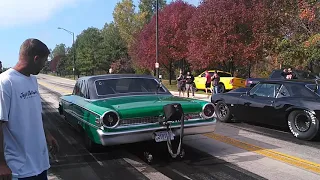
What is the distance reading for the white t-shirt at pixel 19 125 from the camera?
2.62 m

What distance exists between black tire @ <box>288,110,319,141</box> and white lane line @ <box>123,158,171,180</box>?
12.4 feet

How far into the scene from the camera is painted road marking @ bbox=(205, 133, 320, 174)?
18.0ft

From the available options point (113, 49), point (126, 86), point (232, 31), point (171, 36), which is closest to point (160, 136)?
point (126, 86)

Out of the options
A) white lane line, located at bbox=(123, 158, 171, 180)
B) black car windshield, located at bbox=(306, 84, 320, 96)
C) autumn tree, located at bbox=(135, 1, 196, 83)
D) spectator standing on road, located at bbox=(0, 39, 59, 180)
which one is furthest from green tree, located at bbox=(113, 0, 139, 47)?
spectator standing on road, located at bbox=(0, 39, 59, 180)

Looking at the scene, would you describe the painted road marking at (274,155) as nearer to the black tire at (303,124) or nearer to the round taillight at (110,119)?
the black tire at (303,124)

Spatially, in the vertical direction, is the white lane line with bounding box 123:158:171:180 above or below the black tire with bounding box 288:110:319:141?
below

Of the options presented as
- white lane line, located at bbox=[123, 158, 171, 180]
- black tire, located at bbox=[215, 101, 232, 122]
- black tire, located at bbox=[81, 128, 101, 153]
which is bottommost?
white lane line, located at bbox=[123, 158, 171, 180]

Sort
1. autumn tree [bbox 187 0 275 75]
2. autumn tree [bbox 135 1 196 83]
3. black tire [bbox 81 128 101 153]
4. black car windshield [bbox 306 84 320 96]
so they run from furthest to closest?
autumn tree [bbox 135 1 196 83], autumn tree [bbox 187 0 275 75], black car windshield [bbox 306 84 320 96], black tire [bbox 81 128 101 153]

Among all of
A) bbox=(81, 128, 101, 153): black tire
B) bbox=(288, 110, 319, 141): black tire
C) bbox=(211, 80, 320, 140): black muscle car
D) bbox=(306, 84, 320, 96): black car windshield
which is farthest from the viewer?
bbox=(306, 84, 320, 96): black car windshield

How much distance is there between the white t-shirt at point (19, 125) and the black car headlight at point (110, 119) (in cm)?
261

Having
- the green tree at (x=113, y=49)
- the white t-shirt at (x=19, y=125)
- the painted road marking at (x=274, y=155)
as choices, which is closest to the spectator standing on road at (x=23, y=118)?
the white t-shirt at (x=19, y=125)

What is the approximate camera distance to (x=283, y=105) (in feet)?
25.9

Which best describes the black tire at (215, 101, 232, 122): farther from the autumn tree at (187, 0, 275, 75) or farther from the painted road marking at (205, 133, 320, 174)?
the autumn tree at (187, 0, 275, 75)

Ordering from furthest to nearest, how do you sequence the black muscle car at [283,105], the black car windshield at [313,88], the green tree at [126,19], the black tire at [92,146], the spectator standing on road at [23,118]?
the green tree at [126,19] < the black car windshield at [313,88] < the black muscle car at [283,105] < the black tire at [92,146] < the spectator standing on road at [23,118]
